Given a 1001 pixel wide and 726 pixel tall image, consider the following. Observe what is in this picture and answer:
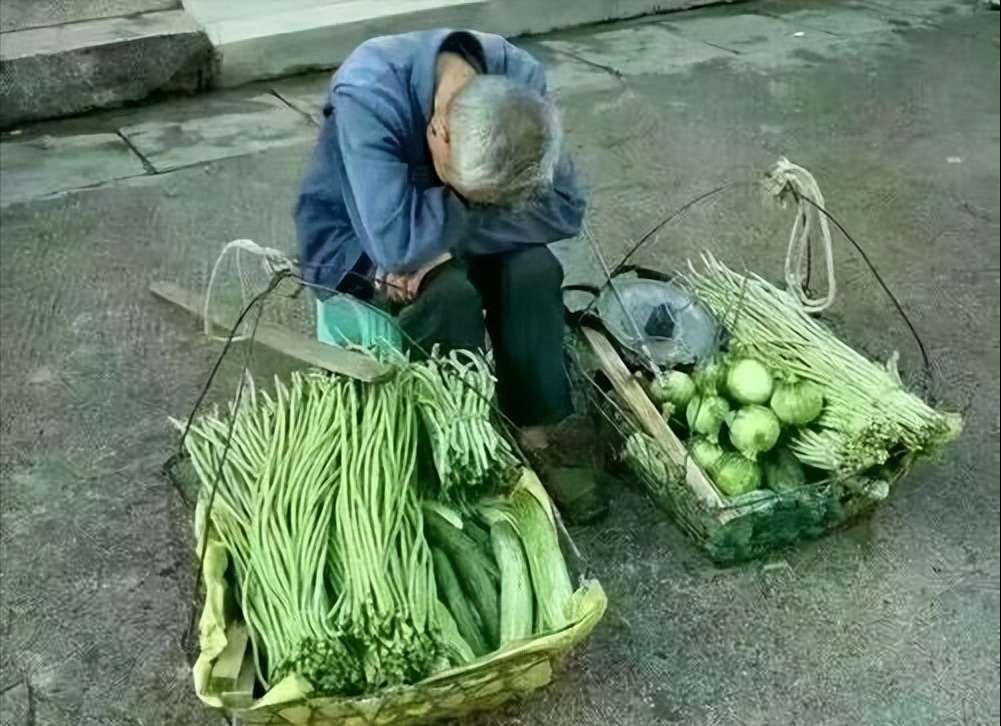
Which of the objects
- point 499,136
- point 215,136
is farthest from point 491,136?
point 215,136

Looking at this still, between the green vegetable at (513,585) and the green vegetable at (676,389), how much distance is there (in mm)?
418

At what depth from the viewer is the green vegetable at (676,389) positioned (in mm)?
2031

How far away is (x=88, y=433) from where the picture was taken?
2.30m

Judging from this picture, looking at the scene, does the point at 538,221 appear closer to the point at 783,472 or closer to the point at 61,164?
the point at 783,472

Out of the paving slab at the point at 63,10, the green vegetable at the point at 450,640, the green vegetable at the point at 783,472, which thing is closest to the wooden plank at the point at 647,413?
the green vegetable at the point at 783,472

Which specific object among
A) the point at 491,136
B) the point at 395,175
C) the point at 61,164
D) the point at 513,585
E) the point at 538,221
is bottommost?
the point at 513,585

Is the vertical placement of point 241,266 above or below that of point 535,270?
below

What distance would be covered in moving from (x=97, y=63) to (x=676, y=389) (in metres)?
1.19

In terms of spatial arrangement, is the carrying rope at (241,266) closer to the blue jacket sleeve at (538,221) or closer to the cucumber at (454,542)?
the blue jacket sleeve at (538,221)

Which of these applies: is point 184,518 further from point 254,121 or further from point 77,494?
point 254,121

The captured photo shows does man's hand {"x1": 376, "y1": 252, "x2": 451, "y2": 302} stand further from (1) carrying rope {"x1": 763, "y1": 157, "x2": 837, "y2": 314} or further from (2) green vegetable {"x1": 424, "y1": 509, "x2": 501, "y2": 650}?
(1) carrying rope {"x1": 763, "y1": 157, "x2": 837, "y2": 314}

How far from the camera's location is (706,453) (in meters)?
1.96

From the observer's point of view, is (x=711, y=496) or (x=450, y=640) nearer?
(x=450, y=640)

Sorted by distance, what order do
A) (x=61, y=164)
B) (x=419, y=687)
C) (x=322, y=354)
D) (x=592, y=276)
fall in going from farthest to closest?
1. (x=61, y=164)
2. (x=592, y=276)
3. (x=322, y=354)
4. (x=419, y=687)
